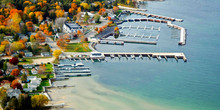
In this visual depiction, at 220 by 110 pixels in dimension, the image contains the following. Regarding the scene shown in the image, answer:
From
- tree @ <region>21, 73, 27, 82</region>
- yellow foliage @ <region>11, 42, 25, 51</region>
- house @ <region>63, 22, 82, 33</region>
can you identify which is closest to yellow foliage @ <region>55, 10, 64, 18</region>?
house @ <region>63, 22, 82, 33</region>

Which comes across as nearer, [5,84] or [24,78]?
[5,84]

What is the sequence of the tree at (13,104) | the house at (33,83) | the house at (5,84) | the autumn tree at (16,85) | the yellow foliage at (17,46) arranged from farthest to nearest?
the yellow foliage at (17,46)
the house at (33,83)
the house at (5,84)
the autumn tree at (16,85)
the tree at (13,104)

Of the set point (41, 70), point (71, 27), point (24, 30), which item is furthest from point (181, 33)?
point (41, 70)

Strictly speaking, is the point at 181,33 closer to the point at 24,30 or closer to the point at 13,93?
the point at 24,30

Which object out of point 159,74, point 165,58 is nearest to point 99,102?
point 159,74

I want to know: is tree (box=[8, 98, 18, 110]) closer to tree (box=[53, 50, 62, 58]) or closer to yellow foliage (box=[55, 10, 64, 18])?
tree (box=[53, 50, 62, 58])

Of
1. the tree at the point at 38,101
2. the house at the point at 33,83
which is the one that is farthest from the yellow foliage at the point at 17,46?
the tree at the point at 38,101

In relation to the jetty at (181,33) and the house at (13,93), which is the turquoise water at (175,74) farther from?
the house at (13,93)

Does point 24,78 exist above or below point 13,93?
above
